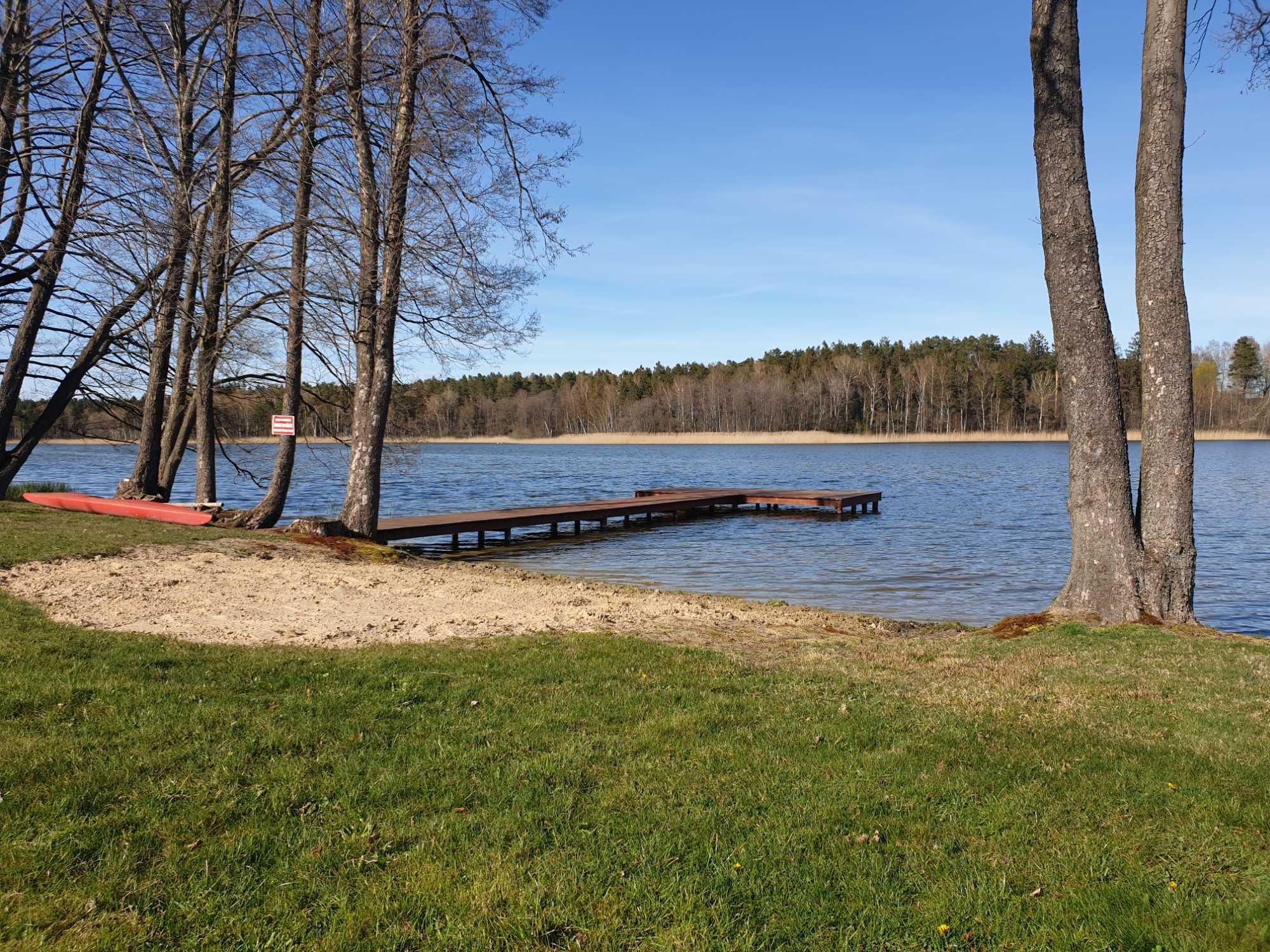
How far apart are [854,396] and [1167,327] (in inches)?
3744

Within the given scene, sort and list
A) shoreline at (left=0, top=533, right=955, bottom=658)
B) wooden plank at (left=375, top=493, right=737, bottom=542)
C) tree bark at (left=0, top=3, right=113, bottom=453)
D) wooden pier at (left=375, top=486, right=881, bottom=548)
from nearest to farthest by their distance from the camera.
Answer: shoreline at (left=0, top=533, right=955, bottom=658) → tree bark at (left=0, top=3, right=113, bottom=453) → wooden plank at (left=375, top=493, right=737, bottom=542) → wooden pier at (left=375, top=486, right=881, bottom=548)

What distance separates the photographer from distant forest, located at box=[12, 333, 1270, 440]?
302 feet

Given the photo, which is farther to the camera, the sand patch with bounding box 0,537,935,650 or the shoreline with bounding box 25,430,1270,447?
the shoreline with bounding box 25,430,1270,447

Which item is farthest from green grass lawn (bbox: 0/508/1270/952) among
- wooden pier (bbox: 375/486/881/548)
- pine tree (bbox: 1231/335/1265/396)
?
pine tree (bbox: 1231/335/1265/396)

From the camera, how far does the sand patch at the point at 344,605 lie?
734 cm

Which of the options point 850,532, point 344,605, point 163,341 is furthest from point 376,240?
point 850,532

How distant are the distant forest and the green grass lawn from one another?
273 ft

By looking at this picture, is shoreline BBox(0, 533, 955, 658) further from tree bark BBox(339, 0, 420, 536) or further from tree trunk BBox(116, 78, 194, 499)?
tree trunk BBox(116, 78, 194, 499)

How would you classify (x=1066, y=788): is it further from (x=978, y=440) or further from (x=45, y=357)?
(x=978, y=440)

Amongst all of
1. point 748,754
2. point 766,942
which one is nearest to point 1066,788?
point 748,754

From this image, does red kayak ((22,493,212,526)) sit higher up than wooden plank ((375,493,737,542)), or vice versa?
red kayak ((22,493,212,526))

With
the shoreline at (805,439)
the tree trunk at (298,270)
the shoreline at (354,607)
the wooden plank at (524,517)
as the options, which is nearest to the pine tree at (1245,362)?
the shoreline at (805,439)

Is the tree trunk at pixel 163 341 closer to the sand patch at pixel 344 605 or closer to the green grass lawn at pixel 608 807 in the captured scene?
the sand patch at pixel 344 605

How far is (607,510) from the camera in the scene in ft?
78.7
